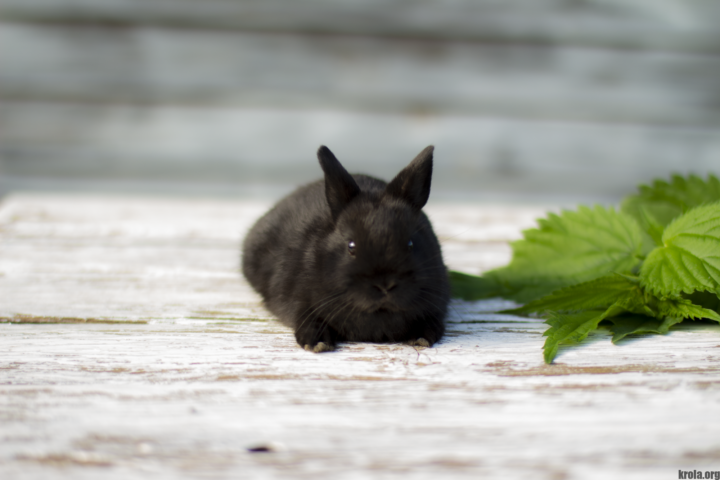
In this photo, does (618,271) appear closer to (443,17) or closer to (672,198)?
(672,198)

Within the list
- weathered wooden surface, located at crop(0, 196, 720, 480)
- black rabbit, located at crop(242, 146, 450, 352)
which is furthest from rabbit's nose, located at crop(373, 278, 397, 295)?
weathered wooden surface, located at crop(0, 196, 720, 480)

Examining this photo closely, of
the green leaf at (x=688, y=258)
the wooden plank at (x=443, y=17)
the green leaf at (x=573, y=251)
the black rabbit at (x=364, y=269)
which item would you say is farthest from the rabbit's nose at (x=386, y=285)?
the wooden plank at (x=443, y=17)

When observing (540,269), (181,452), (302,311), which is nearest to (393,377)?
(302,311)

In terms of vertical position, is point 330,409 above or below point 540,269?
below

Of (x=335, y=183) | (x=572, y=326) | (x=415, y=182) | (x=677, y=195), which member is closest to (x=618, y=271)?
(x=572, y=326)

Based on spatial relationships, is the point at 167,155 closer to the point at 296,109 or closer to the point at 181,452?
the point at 296,109
